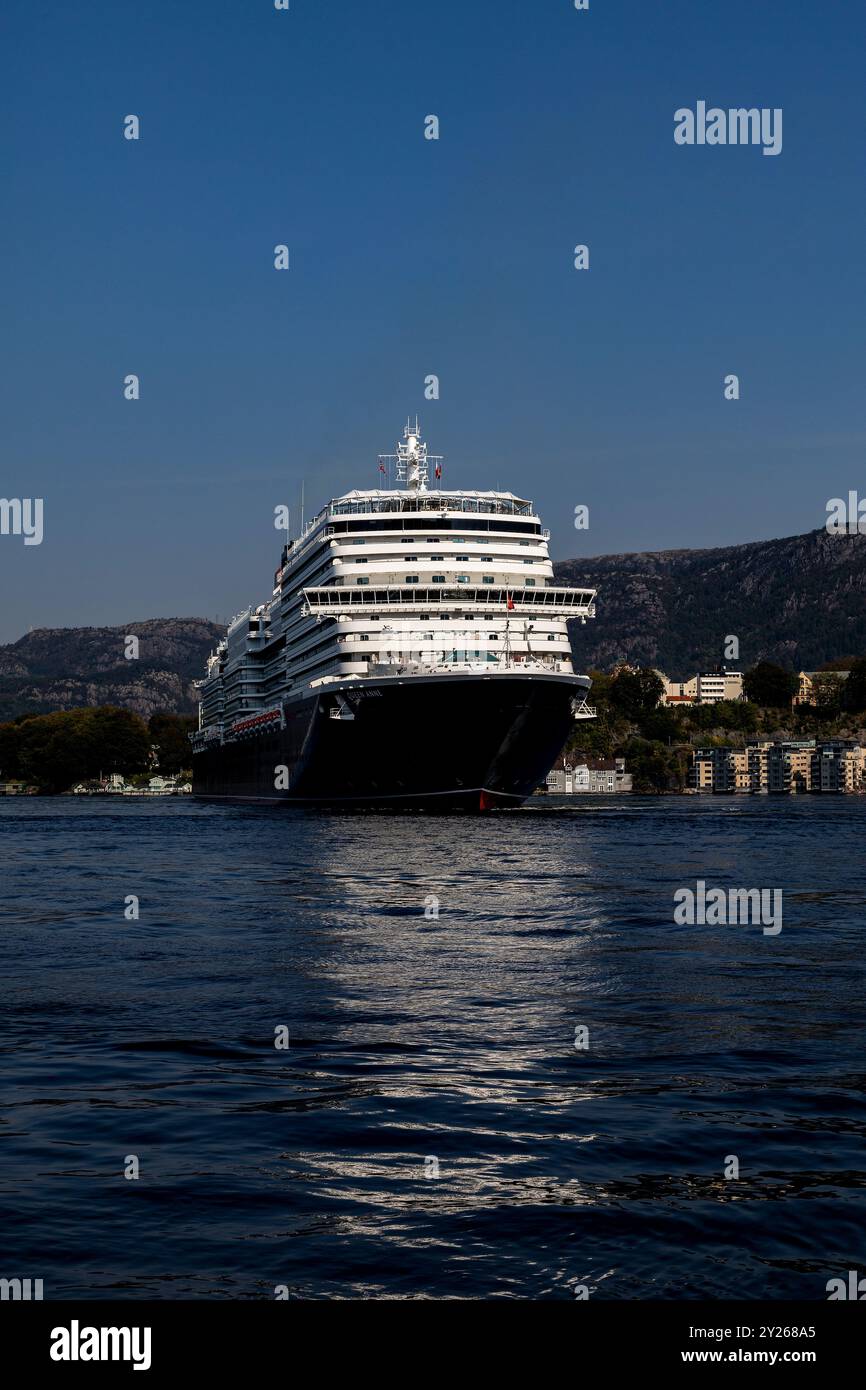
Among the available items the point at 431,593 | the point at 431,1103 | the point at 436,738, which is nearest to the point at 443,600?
the point at 431,593

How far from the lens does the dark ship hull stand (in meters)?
74.2

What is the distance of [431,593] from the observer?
84.2 metres

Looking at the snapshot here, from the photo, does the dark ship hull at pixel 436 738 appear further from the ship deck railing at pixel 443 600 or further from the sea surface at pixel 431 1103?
the sea surface at pixel 431 1103

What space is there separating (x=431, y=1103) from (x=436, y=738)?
6100 cm

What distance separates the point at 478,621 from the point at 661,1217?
Result: 238 ft

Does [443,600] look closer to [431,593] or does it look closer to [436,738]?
[431,593]

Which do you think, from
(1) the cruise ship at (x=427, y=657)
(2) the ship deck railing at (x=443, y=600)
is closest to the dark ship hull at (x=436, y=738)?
(1) the cruise ship at (x=427, y=657)

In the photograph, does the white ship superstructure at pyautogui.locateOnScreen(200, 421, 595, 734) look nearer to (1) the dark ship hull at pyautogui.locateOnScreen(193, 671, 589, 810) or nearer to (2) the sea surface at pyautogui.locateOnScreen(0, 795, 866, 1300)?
(1) the dark ship hull at pyautogui.locateOnScreen(193, 671, 589, 810)

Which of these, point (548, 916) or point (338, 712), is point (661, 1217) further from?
point (338, 712)

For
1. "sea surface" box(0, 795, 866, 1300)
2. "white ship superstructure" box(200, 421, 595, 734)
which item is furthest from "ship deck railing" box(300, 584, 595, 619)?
"sea surface" box(0, 795, 866, 1300)

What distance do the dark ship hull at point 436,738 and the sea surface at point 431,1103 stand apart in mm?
40832

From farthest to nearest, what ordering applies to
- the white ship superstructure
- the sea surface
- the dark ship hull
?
1. the white ship superstructure
2. the dark ship hull
3. the sea surface

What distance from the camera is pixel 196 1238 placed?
10367 mm

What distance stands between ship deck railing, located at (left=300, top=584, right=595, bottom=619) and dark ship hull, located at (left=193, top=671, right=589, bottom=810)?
6040 mm
